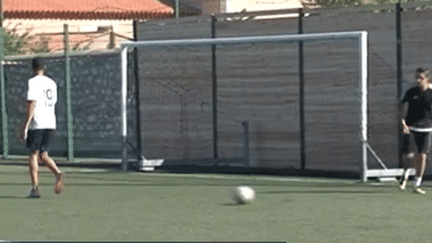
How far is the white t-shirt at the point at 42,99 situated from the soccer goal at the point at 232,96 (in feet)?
15.2

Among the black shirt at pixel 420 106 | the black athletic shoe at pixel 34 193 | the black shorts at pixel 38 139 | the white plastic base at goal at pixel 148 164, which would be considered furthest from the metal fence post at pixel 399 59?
the black athletic shoe at pixel 34 193

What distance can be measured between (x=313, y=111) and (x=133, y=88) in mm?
4213

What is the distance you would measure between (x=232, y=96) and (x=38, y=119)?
19.4ft

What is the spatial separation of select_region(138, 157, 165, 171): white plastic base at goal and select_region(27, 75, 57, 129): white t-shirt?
15.8 ft

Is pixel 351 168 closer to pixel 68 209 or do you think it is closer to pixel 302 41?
pixel 302 41

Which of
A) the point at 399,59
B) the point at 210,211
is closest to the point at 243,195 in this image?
the point at 210,211

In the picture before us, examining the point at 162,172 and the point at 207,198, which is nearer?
the point at 207,198

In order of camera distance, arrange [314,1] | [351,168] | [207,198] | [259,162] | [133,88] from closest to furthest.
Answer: [207,198], [351,168], [259,162], [133,88], [314,1]

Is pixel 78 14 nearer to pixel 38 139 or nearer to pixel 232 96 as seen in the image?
pixel 232 96

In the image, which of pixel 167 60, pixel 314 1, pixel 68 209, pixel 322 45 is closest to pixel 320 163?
pixel 322 45

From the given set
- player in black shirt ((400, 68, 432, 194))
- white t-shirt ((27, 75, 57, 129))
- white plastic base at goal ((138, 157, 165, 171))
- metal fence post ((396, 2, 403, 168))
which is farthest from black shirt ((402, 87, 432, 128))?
white plastic base at goal ((138, 157, 165, 171))

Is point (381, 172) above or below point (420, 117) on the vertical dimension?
below

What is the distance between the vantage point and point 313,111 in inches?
786

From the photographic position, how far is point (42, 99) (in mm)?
15875
